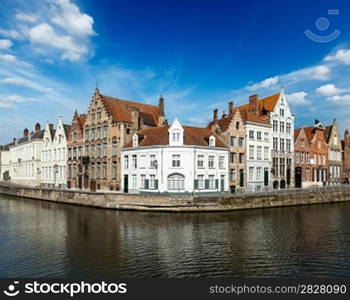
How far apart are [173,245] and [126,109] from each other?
3140cm

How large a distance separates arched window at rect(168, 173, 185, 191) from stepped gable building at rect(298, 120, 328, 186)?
92.9 feet

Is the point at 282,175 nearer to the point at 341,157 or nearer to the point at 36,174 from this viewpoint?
the point at 341,157

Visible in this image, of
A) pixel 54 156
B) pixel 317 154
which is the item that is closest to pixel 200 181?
pixel 317 154

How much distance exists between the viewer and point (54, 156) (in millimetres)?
58000

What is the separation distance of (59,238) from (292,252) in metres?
15.5

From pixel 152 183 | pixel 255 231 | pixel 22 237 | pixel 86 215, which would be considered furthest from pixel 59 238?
pixel 152 183

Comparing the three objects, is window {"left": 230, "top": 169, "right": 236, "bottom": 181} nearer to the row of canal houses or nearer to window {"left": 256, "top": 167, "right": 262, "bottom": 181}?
the row of canal houses

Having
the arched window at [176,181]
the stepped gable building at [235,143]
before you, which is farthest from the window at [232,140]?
the arched window at [176,181]

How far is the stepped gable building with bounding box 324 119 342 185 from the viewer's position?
5941cm

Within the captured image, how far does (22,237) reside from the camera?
72.5 feet

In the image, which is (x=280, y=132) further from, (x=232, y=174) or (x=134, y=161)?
(x=134, y=161)

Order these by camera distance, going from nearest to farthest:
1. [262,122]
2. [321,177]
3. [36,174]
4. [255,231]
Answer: [255,231] → [262,122] → [321,177] → [36,174]

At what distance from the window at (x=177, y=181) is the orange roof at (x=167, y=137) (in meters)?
4.07

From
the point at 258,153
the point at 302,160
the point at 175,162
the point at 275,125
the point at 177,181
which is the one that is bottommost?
the point at 177,181
